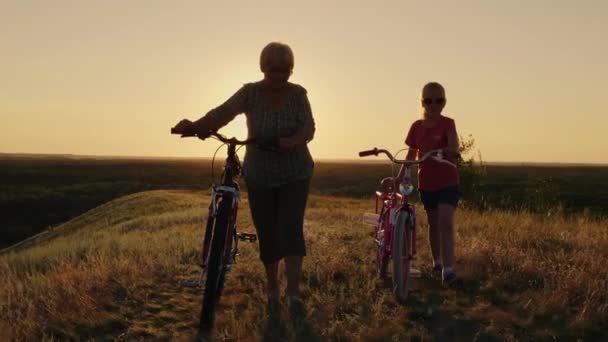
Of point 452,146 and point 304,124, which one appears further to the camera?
point 452,146

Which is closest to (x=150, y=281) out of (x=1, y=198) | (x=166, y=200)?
(x=166, y=200)

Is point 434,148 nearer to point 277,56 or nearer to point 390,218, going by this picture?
point 390,218

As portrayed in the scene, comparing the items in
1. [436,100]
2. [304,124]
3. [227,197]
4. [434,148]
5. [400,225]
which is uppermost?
[436,100]

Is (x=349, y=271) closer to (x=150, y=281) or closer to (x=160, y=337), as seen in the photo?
(x=150, y=281)

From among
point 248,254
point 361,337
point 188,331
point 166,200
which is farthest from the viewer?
point 166,200

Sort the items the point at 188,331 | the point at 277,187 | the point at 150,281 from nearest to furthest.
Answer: the point at 188,331 < the point at 277,187 < the point at 150,281

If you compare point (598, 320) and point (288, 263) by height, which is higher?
point (288, 263)

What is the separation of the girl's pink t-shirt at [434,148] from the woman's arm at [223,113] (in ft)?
7.06

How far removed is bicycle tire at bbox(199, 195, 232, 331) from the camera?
16.3 feet

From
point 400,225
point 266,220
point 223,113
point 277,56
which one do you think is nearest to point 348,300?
point 400,225

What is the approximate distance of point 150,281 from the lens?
691cm

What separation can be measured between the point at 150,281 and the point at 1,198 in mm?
64038

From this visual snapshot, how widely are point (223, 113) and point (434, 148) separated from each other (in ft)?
7.89

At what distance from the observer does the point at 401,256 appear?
19.8ft
